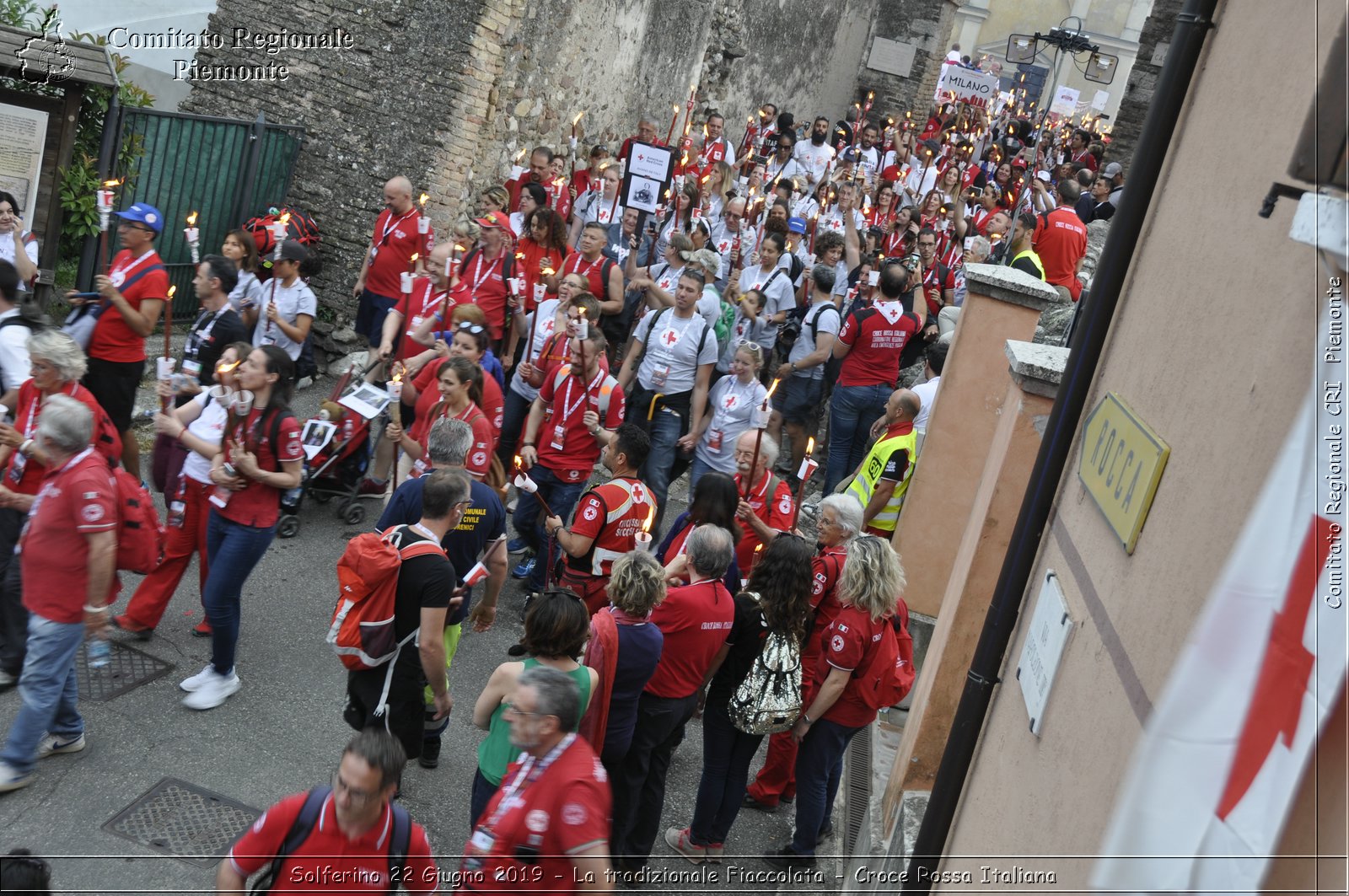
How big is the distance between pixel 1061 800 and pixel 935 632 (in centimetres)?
276

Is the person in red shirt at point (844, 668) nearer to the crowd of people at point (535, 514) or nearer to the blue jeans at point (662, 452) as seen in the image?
the crowd of people at point (535, 514)

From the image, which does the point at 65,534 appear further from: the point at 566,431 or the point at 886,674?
the point at 886,674

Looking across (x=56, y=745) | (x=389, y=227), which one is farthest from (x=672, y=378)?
(x=56, y=745)

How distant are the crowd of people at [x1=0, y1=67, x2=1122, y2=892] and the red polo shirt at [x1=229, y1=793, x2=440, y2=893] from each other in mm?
11

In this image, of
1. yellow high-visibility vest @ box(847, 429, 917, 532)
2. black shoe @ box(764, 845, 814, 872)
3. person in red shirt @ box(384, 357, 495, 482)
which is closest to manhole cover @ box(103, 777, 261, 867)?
person in red shirt @ box(384, 357, 495, 482)

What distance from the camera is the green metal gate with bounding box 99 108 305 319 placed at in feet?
33.8

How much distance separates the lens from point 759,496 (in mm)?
6852

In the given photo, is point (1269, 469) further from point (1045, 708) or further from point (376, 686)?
point (376, 686)

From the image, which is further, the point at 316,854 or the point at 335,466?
the point at 335,466

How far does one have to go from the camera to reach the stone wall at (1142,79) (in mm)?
23781

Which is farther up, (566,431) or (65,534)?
(566,431)

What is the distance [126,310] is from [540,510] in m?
2.94

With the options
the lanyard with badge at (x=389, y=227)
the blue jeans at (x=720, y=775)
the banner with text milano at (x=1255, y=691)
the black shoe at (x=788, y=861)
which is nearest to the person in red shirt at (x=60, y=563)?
the blue jeans at (x=720, y=775)

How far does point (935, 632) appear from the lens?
5.66m
